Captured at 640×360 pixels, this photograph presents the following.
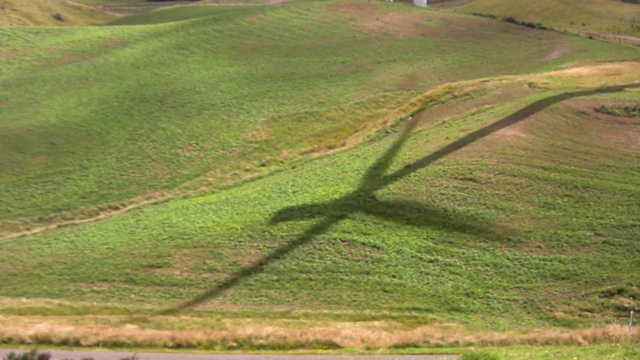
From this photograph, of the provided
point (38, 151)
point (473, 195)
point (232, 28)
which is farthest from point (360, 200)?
point (232, 28)

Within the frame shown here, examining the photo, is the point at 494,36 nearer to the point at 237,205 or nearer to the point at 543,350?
the point at 237,205

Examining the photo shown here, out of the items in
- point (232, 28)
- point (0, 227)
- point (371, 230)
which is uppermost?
point (232, 28)

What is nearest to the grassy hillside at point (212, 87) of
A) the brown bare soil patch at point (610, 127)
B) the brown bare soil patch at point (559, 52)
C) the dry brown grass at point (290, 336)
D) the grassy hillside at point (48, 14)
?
the brown bare soil patch at point (559, 52)

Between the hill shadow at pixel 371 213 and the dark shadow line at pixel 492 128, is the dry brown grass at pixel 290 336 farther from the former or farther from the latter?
the dark shadow line at pixel 492 128

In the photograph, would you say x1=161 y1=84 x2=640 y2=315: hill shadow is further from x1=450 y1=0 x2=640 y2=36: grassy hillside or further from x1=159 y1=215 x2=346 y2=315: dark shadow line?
x1=450 y1=0 x2=640 y2=36: grassy hillside

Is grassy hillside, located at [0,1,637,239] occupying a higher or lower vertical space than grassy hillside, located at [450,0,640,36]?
lower

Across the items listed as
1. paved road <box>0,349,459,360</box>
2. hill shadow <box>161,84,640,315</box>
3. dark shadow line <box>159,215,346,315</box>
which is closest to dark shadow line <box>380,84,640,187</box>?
hill shadow <box>161,84,640,315</box>

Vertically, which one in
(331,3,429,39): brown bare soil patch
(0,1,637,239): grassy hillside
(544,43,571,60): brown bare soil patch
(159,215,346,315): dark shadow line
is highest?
(331,3,429,39): brown bare soil patch
